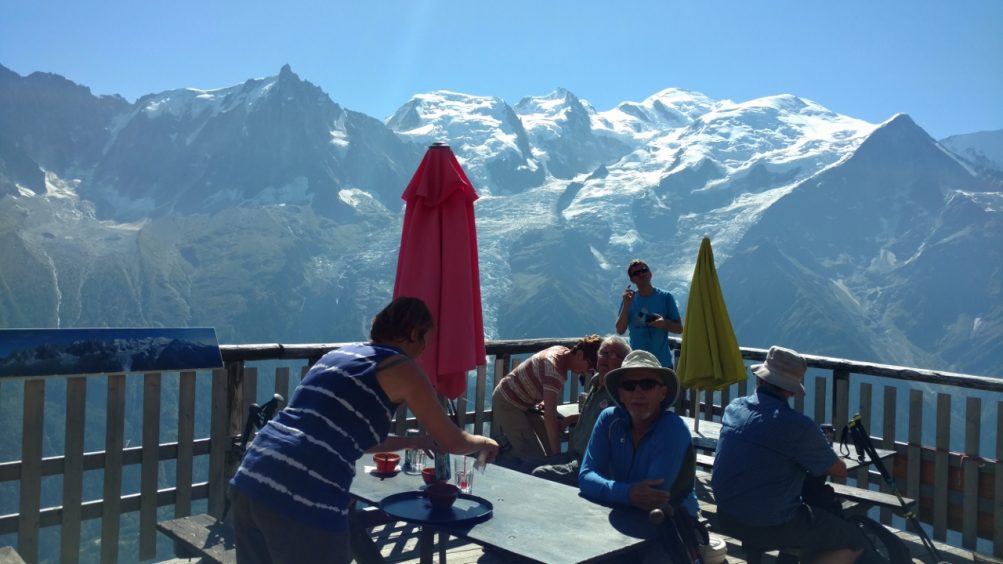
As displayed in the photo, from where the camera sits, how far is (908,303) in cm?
19050

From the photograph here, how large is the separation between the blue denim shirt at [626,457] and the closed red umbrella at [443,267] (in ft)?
5.36

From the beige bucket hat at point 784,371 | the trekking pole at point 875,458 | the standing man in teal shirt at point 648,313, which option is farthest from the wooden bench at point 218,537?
the standing man in teal shirt at point 648,313

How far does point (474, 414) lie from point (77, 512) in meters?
3.63

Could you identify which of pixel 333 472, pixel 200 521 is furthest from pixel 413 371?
pixel 200 521

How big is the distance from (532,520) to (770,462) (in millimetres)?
1455

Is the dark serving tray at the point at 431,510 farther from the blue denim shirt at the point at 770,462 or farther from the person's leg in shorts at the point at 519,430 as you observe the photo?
the person's leg in shorts at the point at 519,430

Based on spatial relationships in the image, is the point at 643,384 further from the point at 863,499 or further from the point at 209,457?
the point at 209,457

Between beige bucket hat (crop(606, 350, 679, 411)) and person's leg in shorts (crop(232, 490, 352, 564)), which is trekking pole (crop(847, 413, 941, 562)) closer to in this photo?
beige bucket hat (crop(606, 350, 679, 411))

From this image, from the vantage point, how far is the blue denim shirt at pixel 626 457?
12.2 ft

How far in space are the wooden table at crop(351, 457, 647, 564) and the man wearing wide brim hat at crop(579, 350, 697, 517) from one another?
130mm

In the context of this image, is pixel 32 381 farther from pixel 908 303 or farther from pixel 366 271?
pixel 908 303

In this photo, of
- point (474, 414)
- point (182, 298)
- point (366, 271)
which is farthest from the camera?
point (366, 271)

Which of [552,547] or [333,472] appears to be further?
[552,547]

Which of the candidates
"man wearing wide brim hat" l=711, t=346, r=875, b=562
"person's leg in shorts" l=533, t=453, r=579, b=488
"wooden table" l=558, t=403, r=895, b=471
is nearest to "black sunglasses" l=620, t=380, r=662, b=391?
"man wearing wide brim hat" l=711, t=346, r=875, b=562
